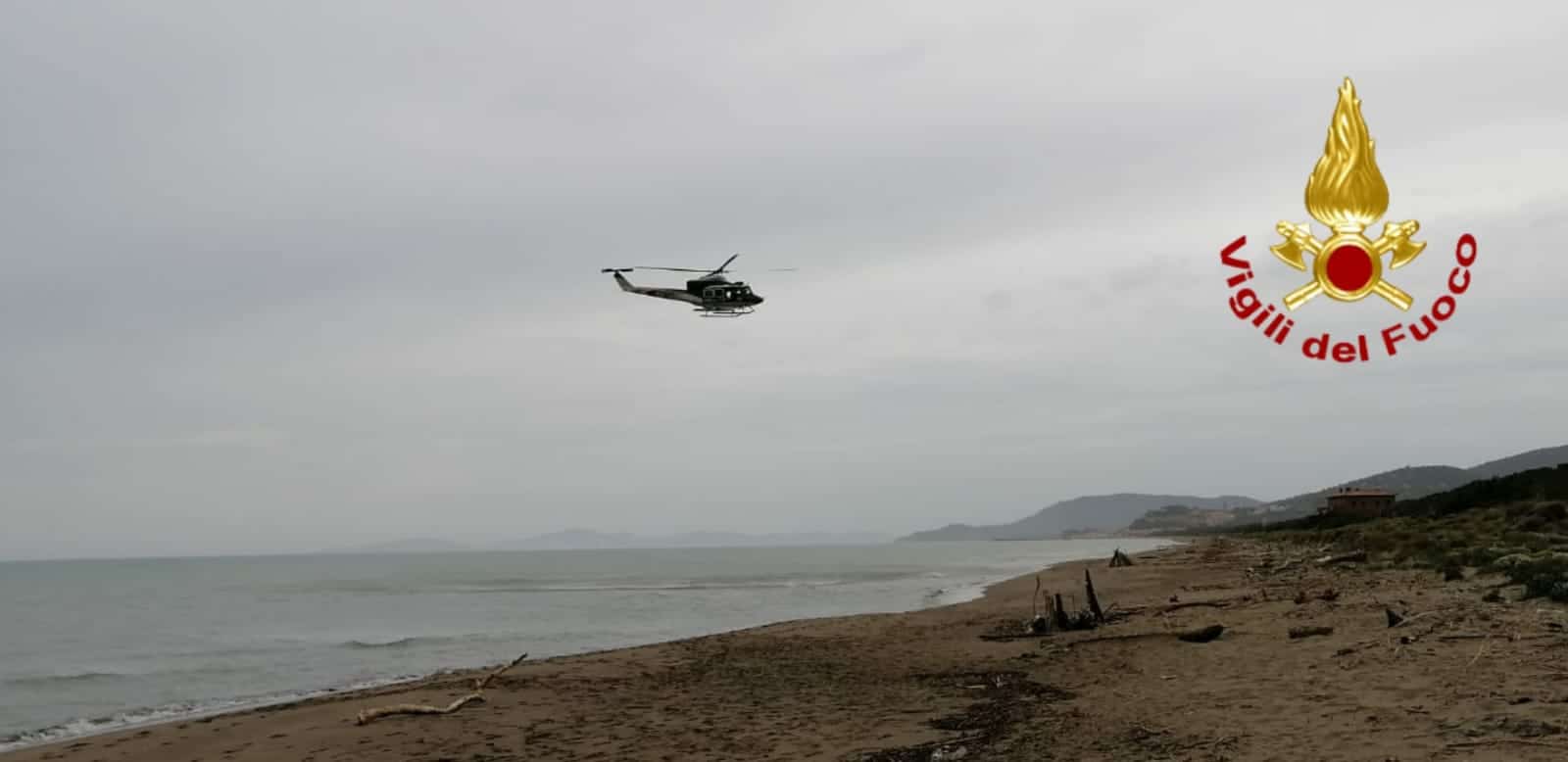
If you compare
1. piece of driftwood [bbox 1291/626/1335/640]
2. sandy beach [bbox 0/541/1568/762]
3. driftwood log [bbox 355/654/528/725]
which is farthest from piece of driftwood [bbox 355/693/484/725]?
piece of driftwood [bbox 1291/626/1335/640]

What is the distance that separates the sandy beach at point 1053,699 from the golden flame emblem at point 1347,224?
14.7ft

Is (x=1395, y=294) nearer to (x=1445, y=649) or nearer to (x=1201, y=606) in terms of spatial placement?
(x=1445, y=649)

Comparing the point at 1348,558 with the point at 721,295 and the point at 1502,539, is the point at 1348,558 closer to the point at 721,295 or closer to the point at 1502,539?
the point at 1502,539

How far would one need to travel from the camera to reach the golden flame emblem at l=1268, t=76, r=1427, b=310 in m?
11.7

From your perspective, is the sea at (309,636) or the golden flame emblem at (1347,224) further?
the sea at (309,636)

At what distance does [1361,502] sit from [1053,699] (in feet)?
224

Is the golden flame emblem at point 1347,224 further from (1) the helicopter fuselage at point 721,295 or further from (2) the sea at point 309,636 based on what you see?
(2) the sea at point 309,636

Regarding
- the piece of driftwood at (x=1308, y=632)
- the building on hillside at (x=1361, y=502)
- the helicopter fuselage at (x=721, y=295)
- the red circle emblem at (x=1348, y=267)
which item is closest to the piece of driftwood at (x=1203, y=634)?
the piece of driftwood at (x=1308, y=632)

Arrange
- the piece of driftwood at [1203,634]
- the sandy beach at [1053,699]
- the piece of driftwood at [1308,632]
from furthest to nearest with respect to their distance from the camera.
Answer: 1. the piece of driftwood at [1203,634]
2. the piece of driftwood at [1308,632]
3. the sandy beach at [1053,699]

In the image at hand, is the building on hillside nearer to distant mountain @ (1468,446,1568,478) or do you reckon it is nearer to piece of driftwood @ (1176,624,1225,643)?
piece of driftwood @ (1176,624,1225,643)

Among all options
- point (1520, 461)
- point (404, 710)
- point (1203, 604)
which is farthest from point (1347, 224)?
point (1520, 461)

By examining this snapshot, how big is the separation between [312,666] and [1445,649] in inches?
1125

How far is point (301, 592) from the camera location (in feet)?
266

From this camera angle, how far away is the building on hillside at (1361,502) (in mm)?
68500
